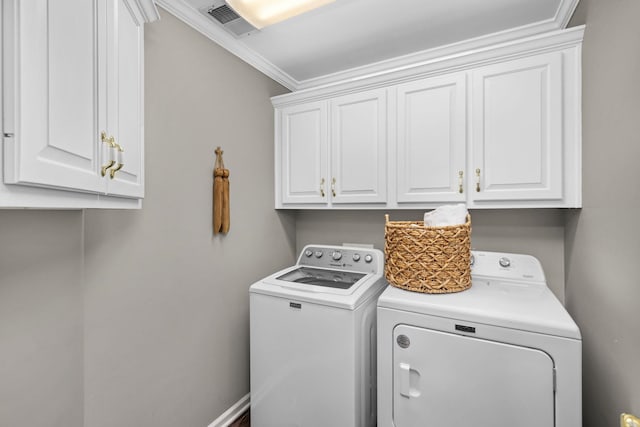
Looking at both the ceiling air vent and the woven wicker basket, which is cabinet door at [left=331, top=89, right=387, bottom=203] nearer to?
the woven wicker basket

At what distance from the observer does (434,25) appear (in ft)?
5.71

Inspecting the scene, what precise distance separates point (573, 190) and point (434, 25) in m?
1.19

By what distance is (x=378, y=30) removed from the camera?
5.88ft

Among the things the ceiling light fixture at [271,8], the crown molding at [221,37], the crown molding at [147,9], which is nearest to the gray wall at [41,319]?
the crown molding at [147,9]

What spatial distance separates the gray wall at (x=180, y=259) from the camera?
4.22 ft

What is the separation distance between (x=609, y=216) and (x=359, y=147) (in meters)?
1.30

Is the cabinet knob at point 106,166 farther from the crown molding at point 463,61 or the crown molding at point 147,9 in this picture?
the crown molding at point 463,61

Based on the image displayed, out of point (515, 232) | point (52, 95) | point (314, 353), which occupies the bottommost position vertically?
point (314, 353)

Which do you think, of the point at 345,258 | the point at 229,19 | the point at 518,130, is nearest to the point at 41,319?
the point at 345,258

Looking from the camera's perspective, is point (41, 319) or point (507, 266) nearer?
point (41, 319)

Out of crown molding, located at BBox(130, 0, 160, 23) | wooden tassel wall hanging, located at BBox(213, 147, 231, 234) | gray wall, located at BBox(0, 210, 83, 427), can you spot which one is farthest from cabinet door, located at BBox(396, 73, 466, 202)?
gray wall, located at BBox(0, 210, 83, 427)

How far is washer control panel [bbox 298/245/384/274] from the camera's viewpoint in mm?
1949

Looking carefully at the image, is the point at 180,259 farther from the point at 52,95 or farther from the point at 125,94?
the point at 52,95

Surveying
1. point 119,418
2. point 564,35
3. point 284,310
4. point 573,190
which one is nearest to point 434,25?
point 564,35
